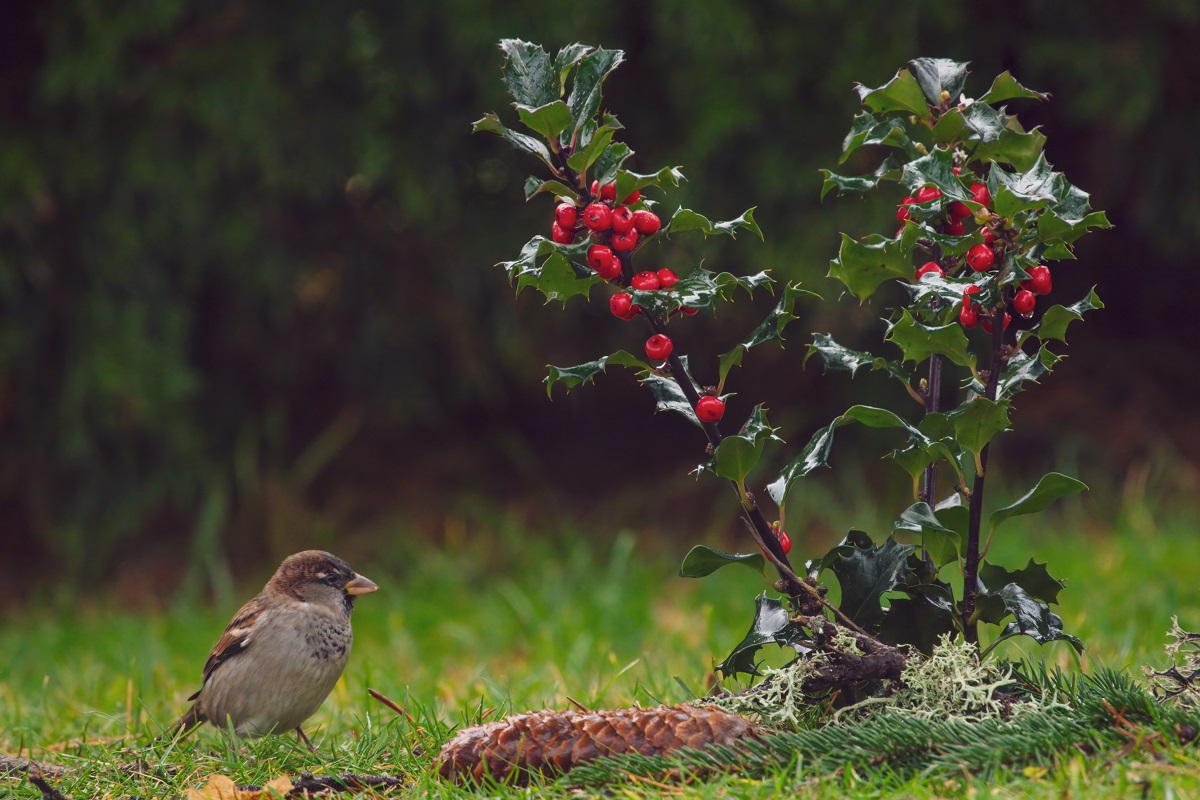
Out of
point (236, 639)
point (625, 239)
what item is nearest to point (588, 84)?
point (625, 239)

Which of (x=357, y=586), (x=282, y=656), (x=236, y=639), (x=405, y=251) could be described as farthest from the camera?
(x=405, y=251)

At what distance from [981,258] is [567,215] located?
0.71m

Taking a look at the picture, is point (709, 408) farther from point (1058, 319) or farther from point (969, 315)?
point (1058, 319)

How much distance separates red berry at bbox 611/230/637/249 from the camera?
2055mm

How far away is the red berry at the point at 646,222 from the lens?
204 cm

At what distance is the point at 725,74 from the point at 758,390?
1.60m

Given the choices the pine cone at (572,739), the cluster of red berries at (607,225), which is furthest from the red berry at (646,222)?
the pine cone at (572,739)

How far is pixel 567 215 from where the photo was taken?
6.79ft

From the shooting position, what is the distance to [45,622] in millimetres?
5074

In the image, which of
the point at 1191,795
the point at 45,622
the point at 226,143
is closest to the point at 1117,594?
the point at 1191,795

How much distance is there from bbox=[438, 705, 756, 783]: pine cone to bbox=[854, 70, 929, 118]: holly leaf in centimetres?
111

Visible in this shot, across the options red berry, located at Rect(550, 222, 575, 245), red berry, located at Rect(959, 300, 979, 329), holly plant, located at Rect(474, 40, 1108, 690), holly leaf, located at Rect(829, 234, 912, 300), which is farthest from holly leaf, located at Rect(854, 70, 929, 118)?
red berry, located at Rect(550, 222, 575, 245)

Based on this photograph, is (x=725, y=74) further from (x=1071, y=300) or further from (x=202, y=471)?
(x=202, y=471)

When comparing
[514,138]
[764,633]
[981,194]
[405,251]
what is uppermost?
[514,138]
